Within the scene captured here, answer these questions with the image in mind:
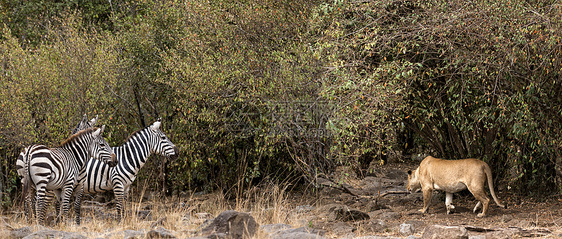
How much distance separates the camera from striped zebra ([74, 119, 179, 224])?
9945 mm

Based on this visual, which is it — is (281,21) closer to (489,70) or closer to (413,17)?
(413,17)

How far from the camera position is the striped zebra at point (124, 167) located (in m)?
9.95

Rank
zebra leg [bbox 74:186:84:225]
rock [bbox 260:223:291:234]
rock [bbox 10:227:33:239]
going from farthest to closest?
zebra leg [bbox 74:186:84:225]
rock [bbox 260:223:291:234]
rock [bbox 10:227:33:239]

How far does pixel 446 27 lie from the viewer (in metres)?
8.48

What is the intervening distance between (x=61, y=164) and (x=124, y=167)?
1.20m

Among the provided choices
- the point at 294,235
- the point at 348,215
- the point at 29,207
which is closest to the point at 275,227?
the point at 294,235

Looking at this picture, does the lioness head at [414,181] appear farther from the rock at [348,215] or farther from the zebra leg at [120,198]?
the zebra leg at [120,198]

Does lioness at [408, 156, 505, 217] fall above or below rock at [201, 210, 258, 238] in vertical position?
above

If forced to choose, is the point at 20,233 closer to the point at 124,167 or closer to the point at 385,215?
the point at 124,167

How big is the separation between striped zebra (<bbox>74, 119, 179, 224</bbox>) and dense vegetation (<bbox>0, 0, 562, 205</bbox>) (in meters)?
1.12

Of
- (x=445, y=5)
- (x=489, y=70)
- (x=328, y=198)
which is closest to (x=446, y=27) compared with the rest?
(x=445, y=5)

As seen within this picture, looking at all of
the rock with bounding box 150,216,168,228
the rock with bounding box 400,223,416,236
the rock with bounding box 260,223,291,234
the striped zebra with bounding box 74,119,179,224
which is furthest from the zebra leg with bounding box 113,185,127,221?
the rock with bounding box 400,223,416,236

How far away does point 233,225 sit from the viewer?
299 inches

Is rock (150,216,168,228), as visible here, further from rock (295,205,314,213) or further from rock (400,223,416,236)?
rock (400,223,416,236)
